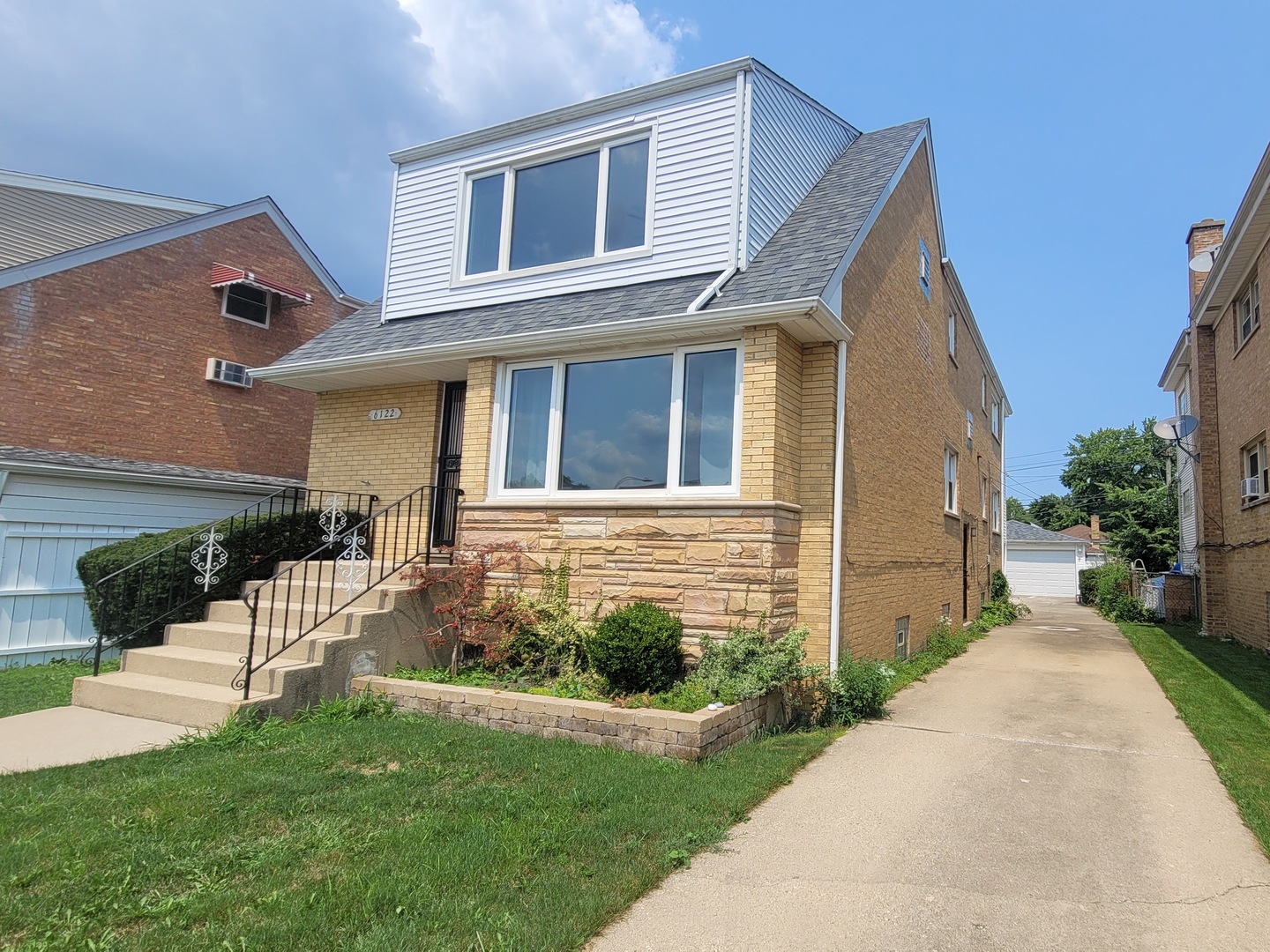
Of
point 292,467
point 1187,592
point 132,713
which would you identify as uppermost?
point 292,467

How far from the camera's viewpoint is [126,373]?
1323 cm

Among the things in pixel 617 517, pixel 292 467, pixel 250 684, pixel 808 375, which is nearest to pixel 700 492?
pixel 617 517

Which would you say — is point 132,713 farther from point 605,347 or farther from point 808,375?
point 808,375

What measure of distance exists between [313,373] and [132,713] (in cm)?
473

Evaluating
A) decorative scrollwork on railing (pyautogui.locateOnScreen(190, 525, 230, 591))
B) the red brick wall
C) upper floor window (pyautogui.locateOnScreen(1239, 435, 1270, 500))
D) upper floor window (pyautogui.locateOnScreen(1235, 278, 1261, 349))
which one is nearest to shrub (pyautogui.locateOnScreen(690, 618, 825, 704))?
decorative scrollwork on railing (pyautogui.locateOnScreen(190, 525, 230, 591))

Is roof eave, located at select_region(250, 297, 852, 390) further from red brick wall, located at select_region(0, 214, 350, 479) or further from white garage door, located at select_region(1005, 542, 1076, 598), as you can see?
white garage door, located at select_region(1005, 542, 1076, 598)

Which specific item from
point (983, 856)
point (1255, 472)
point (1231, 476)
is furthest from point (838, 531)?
point (1231, 476)

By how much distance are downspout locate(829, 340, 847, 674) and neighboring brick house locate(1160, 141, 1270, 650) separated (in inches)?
258

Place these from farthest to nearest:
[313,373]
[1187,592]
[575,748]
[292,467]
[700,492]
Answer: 1. [1187,592]
2. [292,467]
3. [313,373]
4. [700,492]
5. [575,748]

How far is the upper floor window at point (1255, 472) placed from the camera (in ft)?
39.4

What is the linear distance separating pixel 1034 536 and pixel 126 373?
1449 inches

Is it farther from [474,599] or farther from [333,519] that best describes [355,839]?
[333,519]

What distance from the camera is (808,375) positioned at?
310 inches

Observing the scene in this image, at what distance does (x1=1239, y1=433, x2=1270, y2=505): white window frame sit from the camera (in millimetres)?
11906
